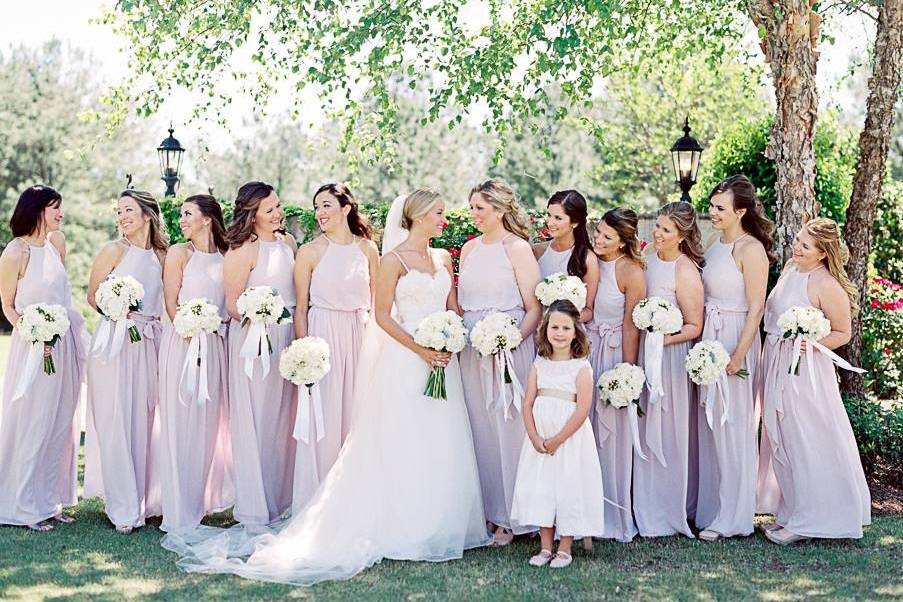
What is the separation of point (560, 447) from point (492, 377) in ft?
2.73

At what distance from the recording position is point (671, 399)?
A: 6973mm

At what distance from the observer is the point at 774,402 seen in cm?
679

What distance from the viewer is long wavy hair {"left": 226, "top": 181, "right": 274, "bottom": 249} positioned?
7.05m

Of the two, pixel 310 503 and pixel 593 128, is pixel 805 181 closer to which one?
pixel 593 128

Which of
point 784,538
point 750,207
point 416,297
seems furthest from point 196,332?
point 784,538

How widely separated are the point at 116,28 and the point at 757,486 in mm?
7576

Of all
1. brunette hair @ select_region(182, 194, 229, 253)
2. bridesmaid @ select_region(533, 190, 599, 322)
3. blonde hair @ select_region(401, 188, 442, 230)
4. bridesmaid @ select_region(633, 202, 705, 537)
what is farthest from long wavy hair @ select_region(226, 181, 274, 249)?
bridesmaid @ select_region(633, 202, 705, 537)

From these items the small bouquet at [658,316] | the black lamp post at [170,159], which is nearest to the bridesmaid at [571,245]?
the small bouquet at [658,316]

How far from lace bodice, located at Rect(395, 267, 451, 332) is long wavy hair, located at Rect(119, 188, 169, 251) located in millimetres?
1944

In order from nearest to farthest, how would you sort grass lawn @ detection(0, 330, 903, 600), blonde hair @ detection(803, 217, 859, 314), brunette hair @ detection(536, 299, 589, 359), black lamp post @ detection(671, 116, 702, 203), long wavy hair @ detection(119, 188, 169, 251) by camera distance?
grass lawn @ detection(0, 330, 903, 600) → brunette hair @ detection(536, 299, 589, 359) → blonde hair @ detection(803, 217, 859, 314) → long wavy hair @ detection(119, 188, 169, 251) → black lamp post @ detection(671, 116, 702, 203)

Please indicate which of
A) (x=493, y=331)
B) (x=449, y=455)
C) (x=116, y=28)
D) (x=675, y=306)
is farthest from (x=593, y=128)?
(x=116, y=28)

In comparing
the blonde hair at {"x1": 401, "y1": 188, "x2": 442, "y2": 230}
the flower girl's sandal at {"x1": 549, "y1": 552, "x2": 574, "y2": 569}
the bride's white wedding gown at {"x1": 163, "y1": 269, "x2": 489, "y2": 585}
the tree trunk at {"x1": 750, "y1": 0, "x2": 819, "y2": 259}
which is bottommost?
the flower girl's sandal at {"x1": 549, "y1": 552, "x2": 574, "y2": 569}

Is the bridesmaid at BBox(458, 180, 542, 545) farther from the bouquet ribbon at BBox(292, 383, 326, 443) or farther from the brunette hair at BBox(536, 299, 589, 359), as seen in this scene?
the bouquet ribbon at BBox(292, 383, 326, 443)

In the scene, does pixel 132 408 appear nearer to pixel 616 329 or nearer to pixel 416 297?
pixel 416 297
